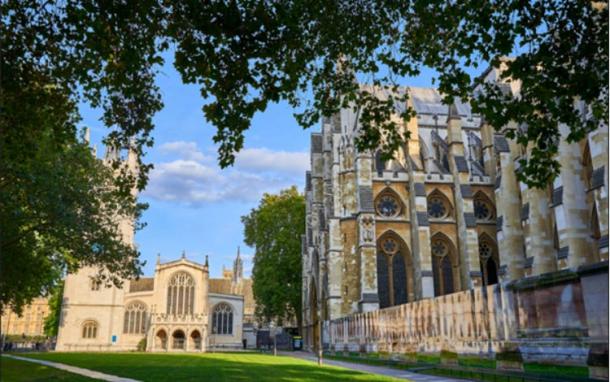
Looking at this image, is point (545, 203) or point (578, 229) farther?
point (545, 203)

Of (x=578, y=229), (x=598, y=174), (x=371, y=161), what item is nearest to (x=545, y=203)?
(x=578, y=229)

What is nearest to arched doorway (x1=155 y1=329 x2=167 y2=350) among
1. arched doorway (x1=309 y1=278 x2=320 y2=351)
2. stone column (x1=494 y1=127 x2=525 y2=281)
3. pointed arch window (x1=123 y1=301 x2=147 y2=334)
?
→ pointed arch window (x1=123 y1=301 x2=147 y2=334)

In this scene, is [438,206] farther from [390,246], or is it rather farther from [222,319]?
[222,319]

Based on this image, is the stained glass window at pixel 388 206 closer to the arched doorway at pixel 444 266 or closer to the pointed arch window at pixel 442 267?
the arched doorway at pixel 444 266

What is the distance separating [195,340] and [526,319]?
44.0 metres

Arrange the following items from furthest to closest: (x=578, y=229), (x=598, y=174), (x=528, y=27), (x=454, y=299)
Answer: (x=578, y=229)
(x=598, y=174)
(x=454, y=299)
(x=528, y=27)

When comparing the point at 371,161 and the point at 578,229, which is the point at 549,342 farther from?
the point at 371,161

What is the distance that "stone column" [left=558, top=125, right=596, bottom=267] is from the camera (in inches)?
859

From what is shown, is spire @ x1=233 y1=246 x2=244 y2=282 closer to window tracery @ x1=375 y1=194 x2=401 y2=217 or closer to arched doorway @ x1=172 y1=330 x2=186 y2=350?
arched doorway @ x1=172 y1=330 x2=186 y2=350

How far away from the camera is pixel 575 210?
73.1 ft

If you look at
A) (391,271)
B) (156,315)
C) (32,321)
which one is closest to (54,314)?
(156,315)

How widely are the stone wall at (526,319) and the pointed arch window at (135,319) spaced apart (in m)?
39.5

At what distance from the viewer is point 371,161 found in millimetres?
34500

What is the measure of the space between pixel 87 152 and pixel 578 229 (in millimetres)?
20580
